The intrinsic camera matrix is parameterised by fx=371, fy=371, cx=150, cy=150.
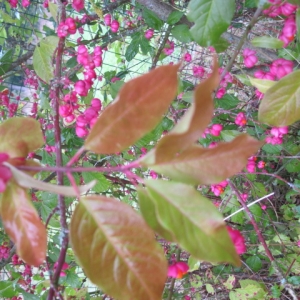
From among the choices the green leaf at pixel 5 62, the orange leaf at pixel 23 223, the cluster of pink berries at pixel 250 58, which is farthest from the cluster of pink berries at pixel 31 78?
the orange leaf at pixel 23 223

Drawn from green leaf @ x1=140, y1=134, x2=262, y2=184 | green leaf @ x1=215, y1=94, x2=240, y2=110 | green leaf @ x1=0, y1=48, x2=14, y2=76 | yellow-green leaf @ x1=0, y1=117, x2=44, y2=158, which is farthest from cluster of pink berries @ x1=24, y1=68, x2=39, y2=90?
green leaf @ x1=140, y1=134, x2=262, y2=184

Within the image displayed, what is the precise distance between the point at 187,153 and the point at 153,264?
5.9 inches

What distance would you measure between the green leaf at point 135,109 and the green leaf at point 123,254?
0.09 meters

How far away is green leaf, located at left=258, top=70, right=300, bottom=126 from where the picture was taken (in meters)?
0.66

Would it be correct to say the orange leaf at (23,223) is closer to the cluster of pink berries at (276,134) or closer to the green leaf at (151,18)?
the cluster of pink berries at (276,134)

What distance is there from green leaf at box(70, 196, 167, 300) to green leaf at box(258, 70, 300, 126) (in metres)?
0.36

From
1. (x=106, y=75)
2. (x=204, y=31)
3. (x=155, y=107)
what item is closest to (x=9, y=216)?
(x=155, y=107)

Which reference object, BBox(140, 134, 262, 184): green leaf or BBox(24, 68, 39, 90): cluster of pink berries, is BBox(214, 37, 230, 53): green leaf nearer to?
BBox(140, 134, 262, 184): green leaf

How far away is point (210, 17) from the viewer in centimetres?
75

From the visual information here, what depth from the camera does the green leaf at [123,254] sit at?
47cm

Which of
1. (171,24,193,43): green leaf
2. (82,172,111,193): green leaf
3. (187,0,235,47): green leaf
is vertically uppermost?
(171,24,193,43): green leaf

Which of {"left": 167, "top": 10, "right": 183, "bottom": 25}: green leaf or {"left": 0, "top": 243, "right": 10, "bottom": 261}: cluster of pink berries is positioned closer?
{"left": 167, "top": 10, "right": 183, "bottom": 25}: green leaf

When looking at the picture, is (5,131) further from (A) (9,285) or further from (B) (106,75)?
(B) (106,75)

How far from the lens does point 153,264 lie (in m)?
0.47
